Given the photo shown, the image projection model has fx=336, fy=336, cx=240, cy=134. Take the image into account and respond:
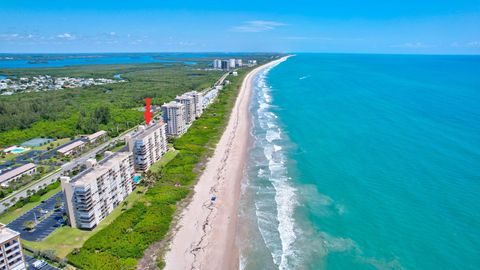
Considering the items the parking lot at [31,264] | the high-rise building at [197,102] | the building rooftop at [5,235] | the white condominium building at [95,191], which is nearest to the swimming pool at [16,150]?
the white condominium building at [95,191]

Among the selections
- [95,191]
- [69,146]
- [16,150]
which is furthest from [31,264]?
[16,150]

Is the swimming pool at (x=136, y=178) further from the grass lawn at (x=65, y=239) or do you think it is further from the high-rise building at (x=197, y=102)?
the high-rise building at (x=197, y=102)

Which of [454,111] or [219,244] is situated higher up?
[454,111]

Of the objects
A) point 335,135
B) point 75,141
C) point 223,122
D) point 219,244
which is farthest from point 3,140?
point 335,135

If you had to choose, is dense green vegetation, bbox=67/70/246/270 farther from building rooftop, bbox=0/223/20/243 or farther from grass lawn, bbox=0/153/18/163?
grass lawn, bbox=0/153/18/163

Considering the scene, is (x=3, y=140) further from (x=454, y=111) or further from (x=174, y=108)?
(x=454, y=111)

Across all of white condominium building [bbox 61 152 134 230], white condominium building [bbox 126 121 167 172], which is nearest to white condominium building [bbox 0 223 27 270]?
white condominium building [bbox 61 152 134 230]
